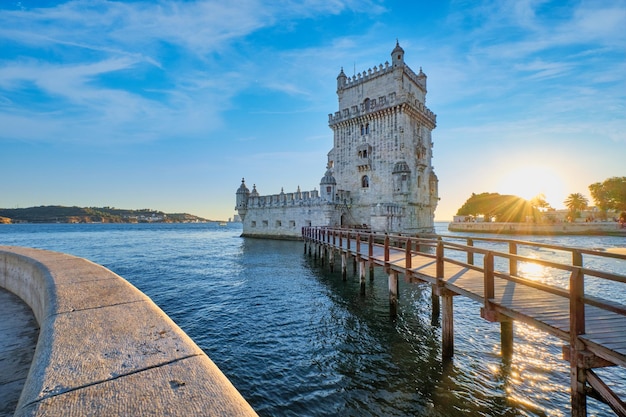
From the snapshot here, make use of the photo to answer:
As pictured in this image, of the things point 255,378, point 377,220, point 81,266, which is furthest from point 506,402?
point 377,220

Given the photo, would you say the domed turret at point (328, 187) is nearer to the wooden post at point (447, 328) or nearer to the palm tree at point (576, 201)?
the wooden post at point (447, 328)

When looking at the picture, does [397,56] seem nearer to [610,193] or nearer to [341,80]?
[341,80]

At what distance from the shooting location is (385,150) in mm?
33812

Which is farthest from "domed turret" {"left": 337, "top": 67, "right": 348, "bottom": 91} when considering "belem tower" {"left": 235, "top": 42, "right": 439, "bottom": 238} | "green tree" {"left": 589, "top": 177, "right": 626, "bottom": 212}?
"green tree" {"left": 589, "top": 177, "right": 626, "bottom": 212}

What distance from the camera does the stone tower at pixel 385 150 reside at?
1266 inches

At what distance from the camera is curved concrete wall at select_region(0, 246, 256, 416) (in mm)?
1838

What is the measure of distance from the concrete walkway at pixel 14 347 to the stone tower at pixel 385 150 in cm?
2739

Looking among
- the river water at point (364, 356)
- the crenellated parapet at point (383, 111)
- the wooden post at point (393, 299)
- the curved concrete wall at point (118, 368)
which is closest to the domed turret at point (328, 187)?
the crenellated parapet at point (383, 111)

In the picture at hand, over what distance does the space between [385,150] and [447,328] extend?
1122 inches

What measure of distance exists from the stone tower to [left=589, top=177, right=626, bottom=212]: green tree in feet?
133

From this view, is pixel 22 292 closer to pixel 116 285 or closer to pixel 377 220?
pixel 116 285

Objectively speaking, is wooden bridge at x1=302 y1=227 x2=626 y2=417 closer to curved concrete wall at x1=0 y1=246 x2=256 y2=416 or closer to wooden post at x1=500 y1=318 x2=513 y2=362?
wooden post at x1=500 y1=318 x2=513 y2=362

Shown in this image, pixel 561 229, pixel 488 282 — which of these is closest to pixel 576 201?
pixel 561 229

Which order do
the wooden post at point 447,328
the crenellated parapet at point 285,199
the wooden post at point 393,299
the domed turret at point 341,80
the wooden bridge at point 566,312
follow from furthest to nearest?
the domed turret at point 341,80
the crenellated parapet at point 285,199
the wooden post at point 393,299
the wooden post at point 447,328
the wooden bridge at point 566,312
